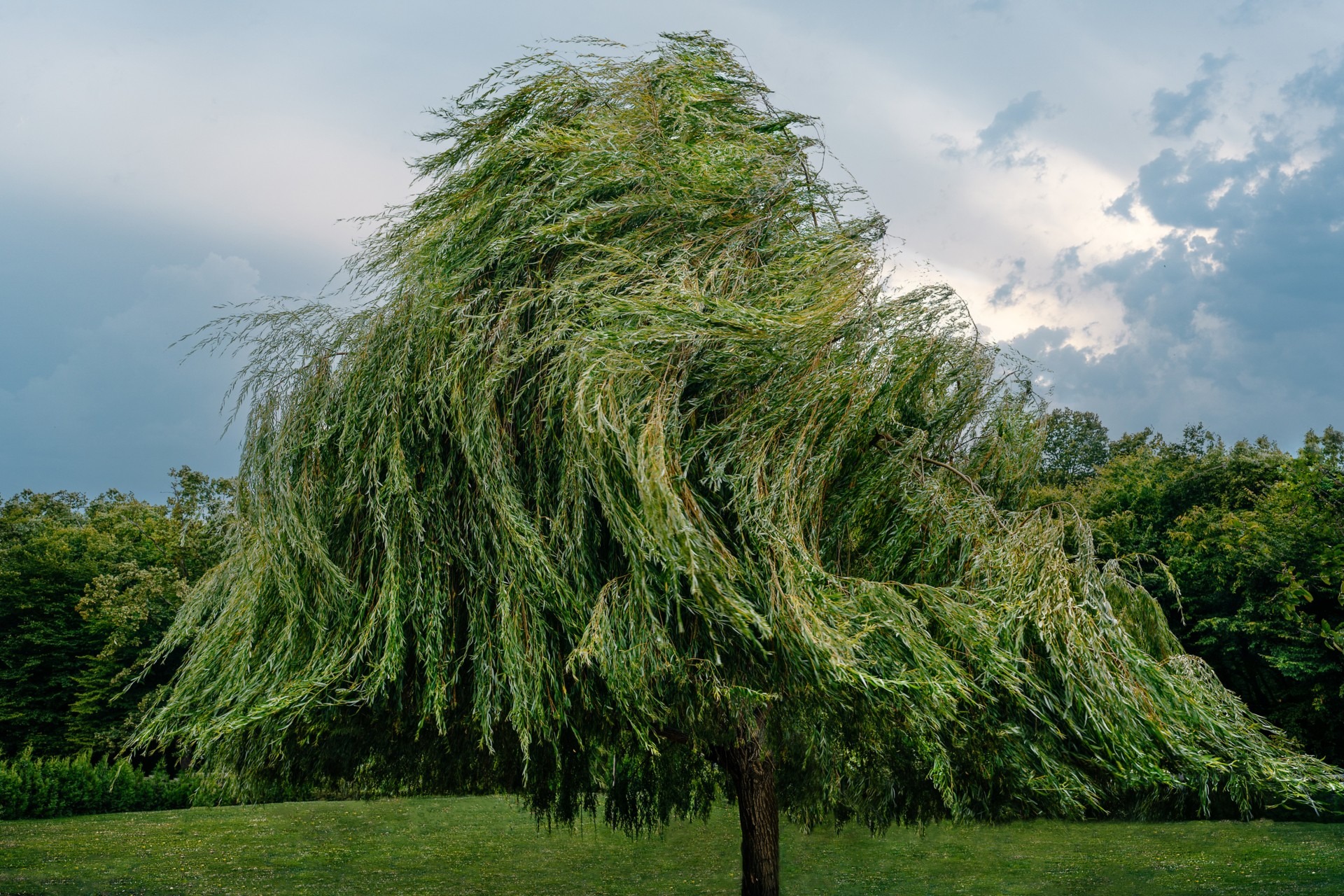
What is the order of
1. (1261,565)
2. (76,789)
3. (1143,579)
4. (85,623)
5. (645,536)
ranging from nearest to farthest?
(645,536) < (1261,565) < (76,789) < (1143,579) < (85,623)

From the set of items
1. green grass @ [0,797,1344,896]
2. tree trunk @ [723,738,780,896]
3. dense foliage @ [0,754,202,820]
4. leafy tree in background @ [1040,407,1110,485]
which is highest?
leafy tree in background @ [1040,407,1110,485]

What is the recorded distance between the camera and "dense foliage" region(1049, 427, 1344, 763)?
59.8ft

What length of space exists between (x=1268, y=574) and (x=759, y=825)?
16.7 metres

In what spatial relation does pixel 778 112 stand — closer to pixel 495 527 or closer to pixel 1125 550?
pixel 495 527

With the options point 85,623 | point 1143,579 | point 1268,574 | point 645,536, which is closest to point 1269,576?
point 1268,574

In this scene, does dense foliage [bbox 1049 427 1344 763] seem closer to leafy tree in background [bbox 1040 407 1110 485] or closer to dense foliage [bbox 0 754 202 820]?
leafy tree in background [bbox 1040 407 1110 485]

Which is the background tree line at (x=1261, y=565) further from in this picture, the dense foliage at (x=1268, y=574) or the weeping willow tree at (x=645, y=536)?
the weeping willow tree at (x=645, y=536)

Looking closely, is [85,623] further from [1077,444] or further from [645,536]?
[1077,444]

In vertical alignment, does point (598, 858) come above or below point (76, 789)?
below

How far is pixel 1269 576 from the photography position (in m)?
19.5

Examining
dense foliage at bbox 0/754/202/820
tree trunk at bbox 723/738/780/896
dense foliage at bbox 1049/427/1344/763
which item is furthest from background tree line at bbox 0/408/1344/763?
tree trunk at bbox 723/738/780/896

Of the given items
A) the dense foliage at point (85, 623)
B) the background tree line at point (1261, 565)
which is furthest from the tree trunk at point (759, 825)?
the dense foliage at point (85, 623)

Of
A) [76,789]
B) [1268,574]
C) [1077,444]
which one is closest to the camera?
[1268,574]

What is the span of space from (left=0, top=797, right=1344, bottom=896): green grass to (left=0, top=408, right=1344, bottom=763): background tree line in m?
3.21
